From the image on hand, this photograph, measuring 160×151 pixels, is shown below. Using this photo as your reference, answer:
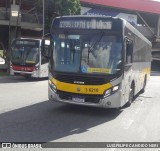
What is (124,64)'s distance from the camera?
10.3 meters

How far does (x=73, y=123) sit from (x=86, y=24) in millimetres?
3023

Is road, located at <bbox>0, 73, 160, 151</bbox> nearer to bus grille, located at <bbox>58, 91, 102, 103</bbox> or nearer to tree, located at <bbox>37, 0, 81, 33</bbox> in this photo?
bus grille, located at <bbox>58, 91, 102, 103</bbox>

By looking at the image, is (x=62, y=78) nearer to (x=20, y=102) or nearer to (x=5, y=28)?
(x=20, y=102)

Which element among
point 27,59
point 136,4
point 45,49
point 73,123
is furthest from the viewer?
point 136,4

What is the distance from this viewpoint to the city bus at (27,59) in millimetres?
23469

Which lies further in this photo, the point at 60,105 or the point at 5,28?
the point at 5,28

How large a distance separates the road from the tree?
23.0 meters

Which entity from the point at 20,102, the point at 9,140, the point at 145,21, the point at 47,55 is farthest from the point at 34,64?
the point at 145,21

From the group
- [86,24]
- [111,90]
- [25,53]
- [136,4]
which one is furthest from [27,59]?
[136,4]

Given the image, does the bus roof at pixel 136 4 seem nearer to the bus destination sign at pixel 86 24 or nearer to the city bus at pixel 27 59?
the city bus at pixel 27 59

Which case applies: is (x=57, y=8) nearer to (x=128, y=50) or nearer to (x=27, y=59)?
(x=27, y=59)

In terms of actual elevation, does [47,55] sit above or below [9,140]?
above

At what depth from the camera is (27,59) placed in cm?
2380

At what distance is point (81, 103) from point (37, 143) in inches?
133
